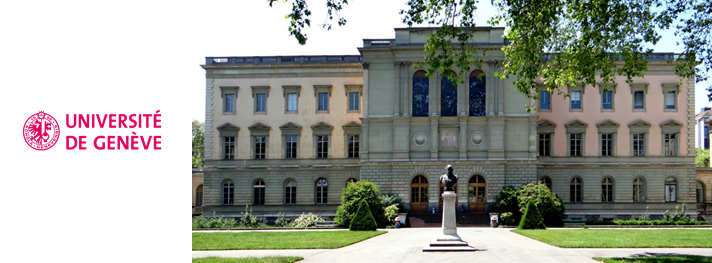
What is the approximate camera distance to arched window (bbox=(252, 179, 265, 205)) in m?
47.9

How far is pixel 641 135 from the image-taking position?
46.7 m

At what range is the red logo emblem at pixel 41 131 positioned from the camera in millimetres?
11805

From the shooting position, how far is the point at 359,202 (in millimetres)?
38000

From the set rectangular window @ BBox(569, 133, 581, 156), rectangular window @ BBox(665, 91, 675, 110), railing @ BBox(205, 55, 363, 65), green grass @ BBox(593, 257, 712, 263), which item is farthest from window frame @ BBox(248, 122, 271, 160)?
green grass @ BBox(593, 257, 712, 263)

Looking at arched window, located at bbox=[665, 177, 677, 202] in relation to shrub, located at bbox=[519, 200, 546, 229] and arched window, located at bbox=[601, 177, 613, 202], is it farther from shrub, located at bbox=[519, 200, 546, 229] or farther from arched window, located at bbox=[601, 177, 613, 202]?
shrub, located at bbox=[519, 200, 546, 229]

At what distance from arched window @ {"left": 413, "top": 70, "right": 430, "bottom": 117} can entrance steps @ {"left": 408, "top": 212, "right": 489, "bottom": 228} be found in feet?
21.9

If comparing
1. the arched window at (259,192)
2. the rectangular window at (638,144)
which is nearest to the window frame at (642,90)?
the rectangular window at (638,144)

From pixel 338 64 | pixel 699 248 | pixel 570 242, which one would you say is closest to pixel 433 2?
pixel 570 242

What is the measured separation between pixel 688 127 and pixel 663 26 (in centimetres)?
3043

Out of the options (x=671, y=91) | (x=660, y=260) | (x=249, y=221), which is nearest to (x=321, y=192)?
(x=249, y=221)

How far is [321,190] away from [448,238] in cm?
2661

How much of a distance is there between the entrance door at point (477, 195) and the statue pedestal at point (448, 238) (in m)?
21.5

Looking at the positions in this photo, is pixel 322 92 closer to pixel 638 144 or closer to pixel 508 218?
pixel 508 218

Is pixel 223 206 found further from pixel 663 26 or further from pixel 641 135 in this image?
pixel 663 26
